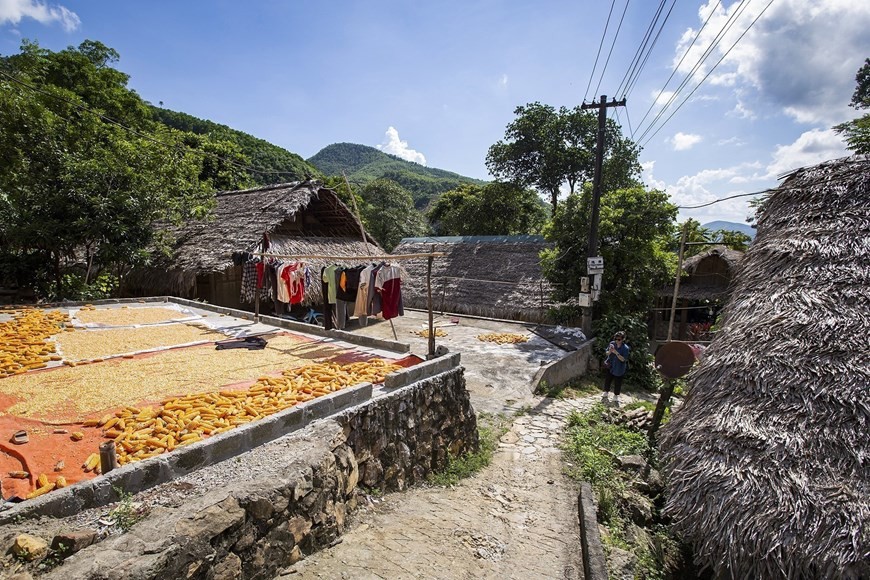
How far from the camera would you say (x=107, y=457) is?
302cm

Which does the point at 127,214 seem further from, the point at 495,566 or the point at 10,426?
the point at 495,566

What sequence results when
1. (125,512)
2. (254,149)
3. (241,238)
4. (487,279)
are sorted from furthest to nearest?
(254,149) < (487,279) < (241,238) < (125,512)

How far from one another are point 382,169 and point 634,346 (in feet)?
268

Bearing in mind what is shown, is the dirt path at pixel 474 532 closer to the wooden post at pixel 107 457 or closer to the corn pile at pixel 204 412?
the corn pile at pixel 204 412

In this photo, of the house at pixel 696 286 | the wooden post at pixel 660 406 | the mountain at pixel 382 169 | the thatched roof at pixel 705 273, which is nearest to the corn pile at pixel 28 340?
the wooden post at pixel 660 406

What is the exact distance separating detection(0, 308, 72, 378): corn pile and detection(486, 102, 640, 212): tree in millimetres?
24951

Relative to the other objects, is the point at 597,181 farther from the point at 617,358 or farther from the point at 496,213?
the point at 496,213

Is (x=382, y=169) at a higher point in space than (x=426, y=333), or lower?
higher

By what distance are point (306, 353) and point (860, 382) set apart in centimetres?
736

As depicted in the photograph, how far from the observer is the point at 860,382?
13.4ft

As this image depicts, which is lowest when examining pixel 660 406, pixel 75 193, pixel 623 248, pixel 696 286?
pixel 660 406

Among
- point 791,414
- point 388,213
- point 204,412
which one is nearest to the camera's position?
point 791,414

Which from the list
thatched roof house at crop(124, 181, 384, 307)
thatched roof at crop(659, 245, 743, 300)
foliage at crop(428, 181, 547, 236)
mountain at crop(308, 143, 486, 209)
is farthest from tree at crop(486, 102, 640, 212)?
mountain at crop(308, 143, 486, 209)

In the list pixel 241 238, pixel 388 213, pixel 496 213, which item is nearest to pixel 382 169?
pixel 388 213
